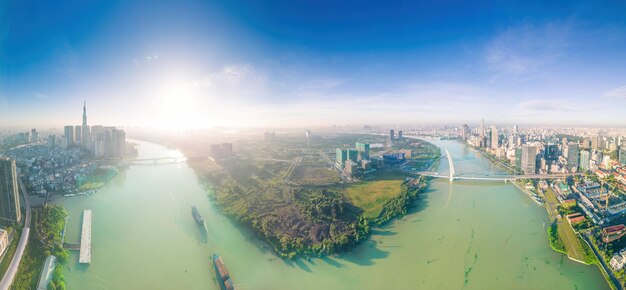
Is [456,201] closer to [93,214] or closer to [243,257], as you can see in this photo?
[243,257]

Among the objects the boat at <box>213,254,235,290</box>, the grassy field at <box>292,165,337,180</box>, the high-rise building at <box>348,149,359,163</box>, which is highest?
the high-rise building at <box>348,149,359,163</box>

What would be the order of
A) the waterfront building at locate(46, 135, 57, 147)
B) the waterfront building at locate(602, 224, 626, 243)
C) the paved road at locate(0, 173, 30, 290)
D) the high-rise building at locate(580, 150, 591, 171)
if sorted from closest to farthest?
1. the paved road at locate(0, 173, 30, 290)
2. the waterfront building at locate(602, 224, 626, 243)
3. the high-rise building at locate(580, 150, 591, 171)
4. the waterfront building at locate(46, 135, 57, 147)

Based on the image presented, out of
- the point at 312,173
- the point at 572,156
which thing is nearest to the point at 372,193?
the point at 312,173

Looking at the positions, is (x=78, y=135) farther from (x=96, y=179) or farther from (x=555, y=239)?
(x=555, y=239)

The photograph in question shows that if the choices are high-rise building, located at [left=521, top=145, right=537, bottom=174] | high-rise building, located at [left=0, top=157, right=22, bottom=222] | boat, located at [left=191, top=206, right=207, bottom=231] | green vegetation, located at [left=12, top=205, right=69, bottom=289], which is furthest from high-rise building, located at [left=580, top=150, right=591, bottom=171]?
high-rise building, located at [left=0, top=157, right=22, bottom=222]


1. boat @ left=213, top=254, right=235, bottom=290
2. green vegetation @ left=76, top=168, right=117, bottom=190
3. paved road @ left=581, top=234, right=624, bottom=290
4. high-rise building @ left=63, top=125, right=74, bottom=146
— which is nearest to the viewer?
boat @ left=213, top=254, right=235, bottom=290

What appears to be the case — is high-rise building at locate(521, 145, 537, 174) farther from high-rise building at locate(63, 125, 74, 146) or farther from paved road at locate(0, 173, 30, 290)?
high-rise building at locate(63, 125, 74, 146)

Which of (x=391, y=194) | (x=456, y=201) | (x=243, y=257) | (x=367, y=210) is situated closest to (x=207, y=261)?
(x=243, y=257)
